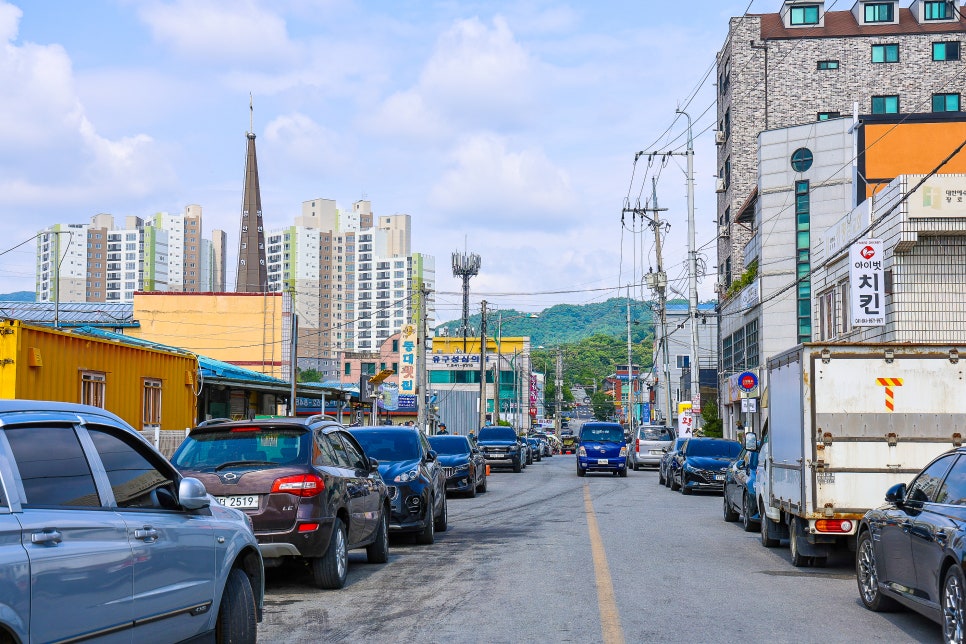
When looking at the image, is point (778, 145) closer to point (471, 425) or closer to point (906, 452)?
point (906, 452)

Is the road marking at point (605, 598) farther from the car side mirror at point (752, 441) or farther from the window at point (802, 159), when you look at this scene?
the window at point (802, 159)

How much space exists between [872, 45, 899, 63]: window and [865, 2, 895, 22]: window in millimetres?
2118

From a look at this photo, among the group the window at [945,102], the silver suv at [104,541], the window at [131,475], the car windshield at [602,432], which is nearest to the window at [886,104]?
the window at [945,102]

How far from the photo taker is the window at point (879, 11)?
6056 centimetres

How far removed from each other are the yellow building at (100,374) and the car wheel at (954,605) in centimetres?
1199

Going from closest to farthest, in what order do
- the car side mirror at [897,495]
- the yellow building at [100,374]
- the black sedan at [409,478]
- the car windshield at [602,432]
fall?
the car side mirror at [897,495] < the black sedan at [409,478] < the yellow building at [100,374] < the car windshield at [602,432]

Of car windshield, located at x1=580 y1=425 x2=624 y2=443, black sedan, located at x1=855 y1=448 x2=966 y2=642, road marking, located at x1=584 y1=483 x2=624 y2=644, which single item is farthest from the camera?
car windshield, located at x1=580 y1=425 x2=624 y2=443

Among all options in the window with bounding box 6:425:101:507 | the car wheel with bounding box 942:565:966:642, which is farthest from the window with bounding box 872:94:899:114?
the window with bounding box 6:425:101:507

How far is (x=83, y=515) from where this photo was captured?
5.19 metres

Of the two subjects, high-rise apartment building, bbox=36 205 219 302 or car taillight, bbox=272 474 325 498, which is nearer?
car taillight, bbox=272 474 325 498

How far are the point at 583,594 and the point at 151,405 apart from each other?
1276 centimetres

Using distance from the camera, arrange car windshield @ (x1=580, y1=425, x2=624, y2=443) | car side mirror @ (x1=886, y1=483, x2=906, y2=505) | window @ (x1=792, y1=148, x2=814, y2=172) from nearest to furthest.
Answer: car side mirror @ (x1=886, y1=483, x2=906, y2=505)
car windshield @ (x1=580, y1=425, x2=624, y2=443)
window @ (x1=792, y1=148, x2=814, y2=172)

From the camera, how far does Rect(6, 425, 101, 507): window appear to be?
493 cm

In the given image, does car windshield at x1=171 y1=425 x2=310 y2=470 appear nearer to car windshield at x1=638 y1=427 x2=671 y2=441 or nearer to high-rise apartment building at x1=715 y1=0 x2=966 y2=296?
car windshield at x1=638 y1=427 x2=671 y2=441
